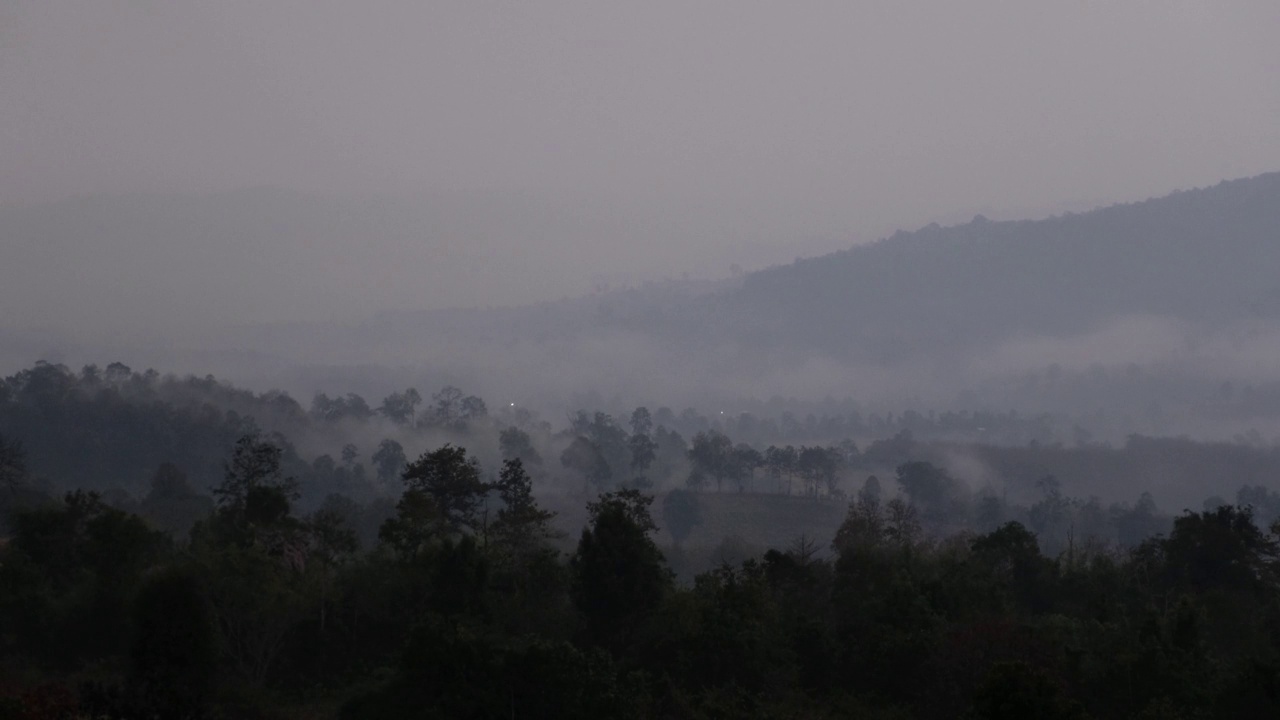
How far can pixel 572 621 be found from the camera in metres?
36.4

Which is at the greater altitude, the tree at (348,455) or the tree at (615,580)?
the tree at (348,455)

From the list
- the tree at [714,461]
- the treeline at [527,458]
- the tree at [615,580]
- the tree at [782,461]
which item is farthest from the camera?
the tree at [714,461]

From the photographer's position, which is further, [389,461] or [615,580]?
[389,461]

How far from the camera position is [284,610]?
3453 centimetres

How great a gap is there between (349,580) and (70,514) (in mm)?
12620

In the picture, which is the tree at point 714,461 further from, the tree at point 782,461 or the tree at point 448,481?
the tree at point 448,481

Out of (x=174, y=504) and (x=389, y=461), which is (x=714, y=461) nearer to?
(x=389, y=461)

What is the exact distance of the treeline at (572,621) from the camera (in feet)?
88.0

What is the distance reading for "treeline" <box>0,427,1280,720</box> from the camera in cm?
2681

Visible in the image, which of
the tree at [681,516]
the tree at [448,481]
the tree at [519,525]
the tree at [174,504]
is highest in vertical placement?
the tree at [448,481]

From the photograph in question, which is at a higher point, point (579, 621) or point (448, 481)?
point (448, 481)

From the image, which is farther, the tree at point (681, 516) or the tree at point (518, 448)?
the tree at point (518, 448)

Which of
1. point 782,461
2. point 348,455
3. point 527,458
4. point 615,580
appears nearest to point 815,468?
point 782,461

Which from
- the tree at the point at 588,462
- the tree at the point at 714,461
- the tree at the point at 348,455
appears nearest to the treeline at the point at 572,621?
the tree at the point at 714,461
